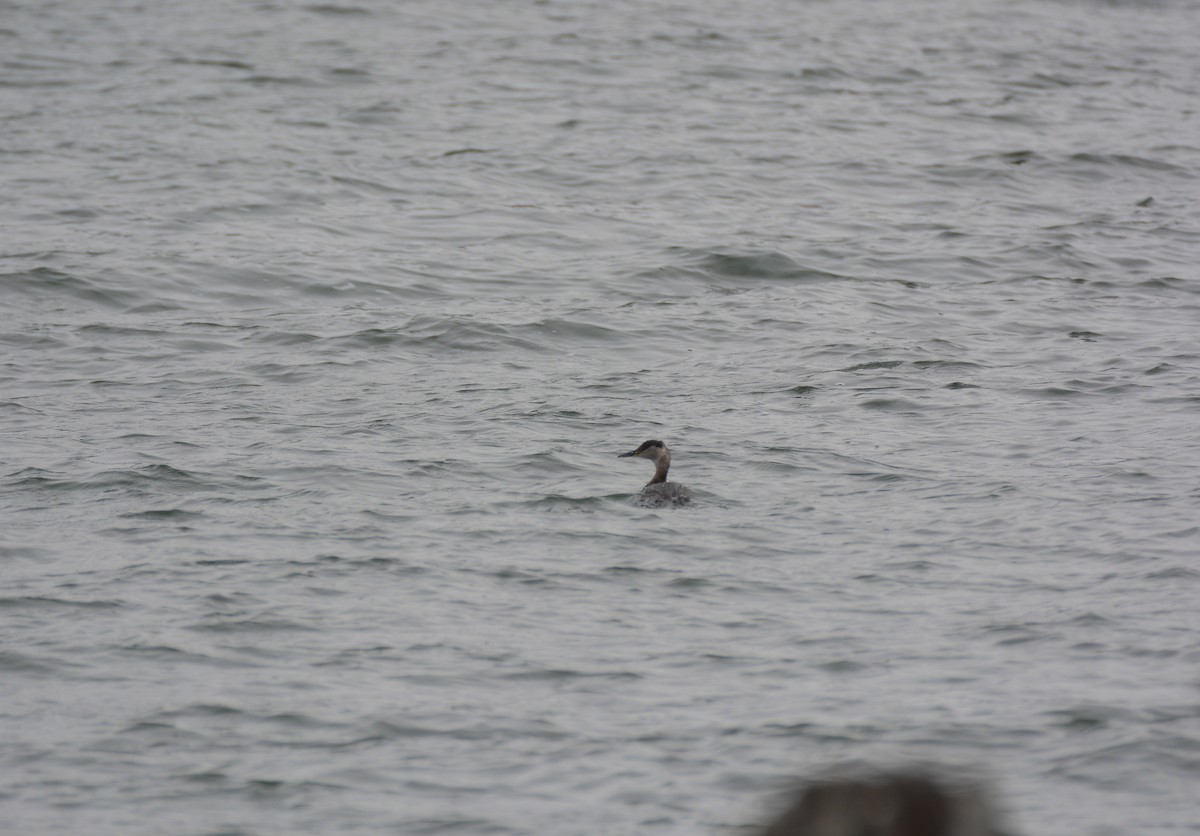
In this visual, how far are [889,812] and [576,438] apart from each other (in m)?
8.72

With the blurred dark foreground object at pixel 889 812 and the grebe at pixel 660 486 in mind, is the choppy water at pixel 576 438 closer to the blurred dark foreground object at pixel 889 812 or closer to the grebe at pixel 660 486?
the grebe at pixel 660 486

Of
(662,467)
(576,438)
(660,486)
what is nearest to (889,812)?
(660,486)

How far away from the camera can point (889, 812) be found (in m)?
3.68

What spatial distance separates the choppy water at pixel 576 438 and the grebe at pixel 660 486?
0.38 ft

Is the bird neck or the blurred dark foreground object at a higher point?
Result: the blurred dark foreground object

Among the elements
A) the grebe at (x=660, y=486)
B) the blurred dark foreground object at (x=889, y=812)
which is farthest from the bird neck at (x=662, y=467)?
the blurred dark foreground object at (x=889, y=812)

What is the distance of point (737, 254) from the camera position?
59.4 feet

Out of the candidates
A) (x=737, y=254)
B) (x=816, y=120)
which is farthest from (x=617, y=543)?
(x=816, y=120)

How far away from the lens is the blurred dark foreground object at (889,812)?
365cm

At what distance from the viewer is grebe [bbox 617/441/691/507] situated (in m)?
10.8

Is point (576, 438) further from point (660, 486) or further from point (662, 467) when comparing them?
point (660, 486)

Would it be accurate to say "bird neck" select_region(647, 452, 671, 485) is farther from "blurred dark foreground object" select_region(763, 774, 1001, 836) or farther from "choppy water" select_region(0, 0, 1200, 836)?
"blurred dark foreground object" select_region(763, 774, 1001, 836)

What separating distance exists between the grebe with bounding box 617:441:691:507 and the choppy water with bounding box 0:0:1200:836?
12 centimetres

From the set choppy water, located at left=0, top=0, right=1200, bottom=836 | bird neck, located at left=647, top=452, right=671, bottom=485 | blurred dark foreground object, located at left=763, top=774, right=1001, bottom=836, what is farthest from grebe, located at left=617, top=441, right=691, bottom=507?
blurred dark foreground object, located at left=763, top=774, right=1001, bottom=836
